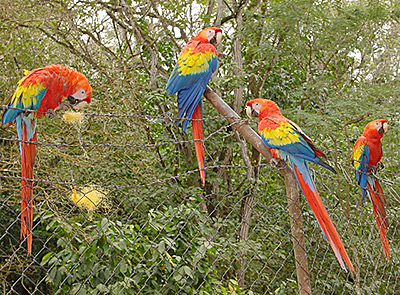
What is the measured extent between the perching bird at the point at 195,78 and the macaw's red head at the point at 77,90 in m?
0.35

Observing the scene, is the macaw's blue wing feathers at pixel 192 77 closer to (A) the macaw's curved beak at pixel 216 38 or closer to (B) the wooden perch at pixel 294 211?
(A) the macaw's curved beak at pixel 216 38

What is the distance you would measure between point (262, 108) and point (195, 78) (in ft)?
0.98

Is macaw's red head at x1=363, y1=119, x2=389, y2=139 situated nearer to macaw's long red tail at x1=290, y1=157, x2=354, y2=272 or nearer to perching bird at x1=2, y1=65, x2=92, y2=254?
macaw's long red tail at x1=290, y1=157, x2=354, y2=272

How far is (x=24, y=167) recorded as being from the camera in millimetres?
1521

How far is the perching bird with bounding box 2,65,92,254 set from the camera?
157cm

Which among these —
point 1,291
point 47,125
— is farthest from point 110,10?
point 1,291

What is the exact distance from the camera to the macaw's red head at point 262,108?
5.61 feet

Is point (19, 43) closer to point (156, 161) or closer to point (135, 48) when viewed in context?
point (135, 48)

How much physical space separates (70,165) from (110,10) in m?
1.46

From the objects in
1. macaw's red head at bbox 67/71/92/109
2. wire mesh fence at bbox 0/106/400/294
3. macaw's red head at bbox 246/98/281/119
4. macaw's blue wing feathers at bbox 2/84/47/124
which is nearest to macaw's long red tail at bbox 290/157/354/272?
macaw's red head at bbox 246/98/281/119

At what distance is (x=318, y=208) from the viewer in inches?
55.5

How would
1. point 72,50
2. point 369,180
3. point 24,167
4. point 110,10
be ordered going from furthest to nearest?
point 110,10, point 72,50, point 369,180, point 24,167

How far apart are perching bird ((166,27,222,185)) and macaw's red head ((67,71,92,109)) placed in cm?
35

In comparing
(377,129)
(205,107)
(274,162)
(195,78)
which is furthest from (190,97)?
(205,107)
